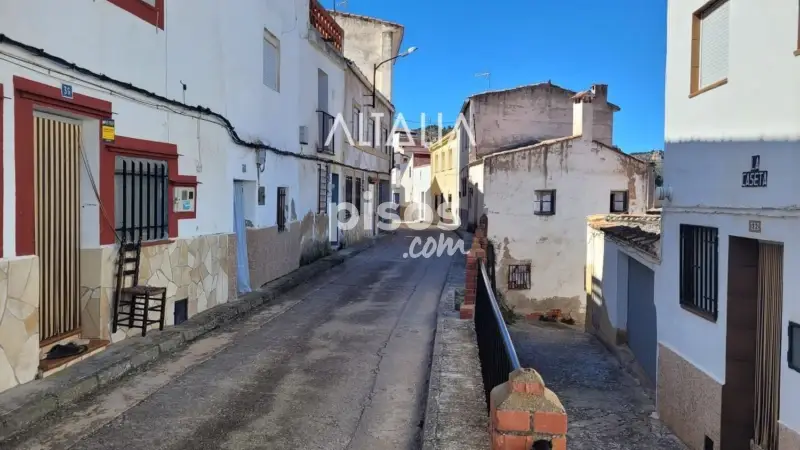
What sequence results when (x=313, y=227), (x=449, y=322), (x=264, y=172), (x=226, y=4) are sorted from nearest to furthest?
(x=449, y=322), (x=226, y=4), (x=264, y=172), (x=313, y=227)

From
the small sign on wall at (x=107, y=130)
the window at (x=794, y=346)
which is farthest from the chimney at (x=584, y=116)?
the small sign on wall at (x=107, y=130)

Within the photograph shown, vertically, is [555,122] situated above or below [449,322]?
above

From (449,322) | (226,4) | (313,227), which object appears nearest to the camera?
(449,322)

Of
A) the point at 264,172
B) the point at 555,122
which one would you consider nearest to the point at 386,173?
the point at 555,122

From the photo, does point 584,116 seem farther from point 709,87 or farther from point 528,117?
point 709,87

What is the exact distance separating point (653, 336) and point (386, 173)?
17837 mm

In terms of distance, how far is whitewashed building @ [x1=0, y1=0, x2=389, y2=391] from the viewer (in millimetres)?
5273

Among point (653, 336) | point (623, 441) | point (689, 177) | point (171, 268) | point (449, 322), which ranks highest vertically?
point (689, 177)

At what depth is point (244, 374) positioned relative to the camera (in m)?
6.47

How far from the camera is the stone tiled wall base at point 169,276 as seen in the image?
6582 mm

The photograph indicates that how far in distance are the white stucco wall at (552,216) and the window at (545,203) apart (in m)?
0.14

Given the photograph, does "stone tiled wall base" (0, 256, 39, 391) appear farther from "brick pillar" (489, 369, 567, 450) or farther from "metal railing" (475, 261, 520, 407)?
"brick pillar" (489, 369, 567, 450)

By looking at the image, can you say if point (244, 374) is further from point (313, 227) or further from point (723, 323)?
point (313, 227)

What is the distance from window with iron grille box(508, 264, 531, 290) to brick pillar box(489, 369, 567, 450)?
17.5 meters
